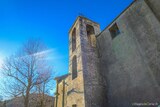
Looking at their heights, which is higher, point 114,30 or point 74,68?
point 114,30

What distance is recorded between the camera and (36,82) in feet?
31.2

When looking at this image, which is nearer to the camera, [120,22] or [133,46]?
[133,46]

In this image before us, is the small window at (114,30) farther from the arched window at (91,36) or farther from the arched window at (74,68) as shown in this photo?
the arched window at (74,68)

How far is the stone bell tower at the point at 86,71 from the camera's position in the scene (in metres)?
7.71

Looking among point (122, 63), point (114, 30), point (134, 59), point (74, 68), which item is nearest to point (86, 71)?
point (74, 68)

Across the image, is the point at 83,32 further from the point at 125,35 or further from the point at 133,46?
the point at 133,46

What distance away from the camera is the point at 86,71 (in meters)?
8.52

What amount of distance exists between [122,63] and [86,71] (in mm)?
2727

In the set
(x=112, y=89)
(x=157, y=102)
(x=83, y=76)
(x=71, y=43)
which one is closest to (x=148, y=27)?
(x=157, y=102)

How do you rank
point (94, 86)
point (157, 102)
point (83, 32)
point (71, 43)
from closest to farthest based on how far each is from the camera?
point (157, 102), point (94, 86), point (83, 32), point (71, 43)

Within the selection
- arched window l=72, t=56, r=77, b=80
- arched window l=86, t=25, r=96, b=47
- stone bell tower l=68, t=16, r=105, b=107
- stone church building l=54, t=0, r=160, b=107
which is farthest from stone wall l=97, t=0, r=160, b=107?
arched window l=72, t=56, r=77, b=80

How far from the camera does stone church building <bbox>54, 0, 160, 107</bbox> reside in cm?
571

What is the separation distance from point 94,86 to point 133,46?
396 centimetres

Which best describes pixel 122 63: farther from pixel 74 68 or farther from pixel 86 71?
pixel 74 68
